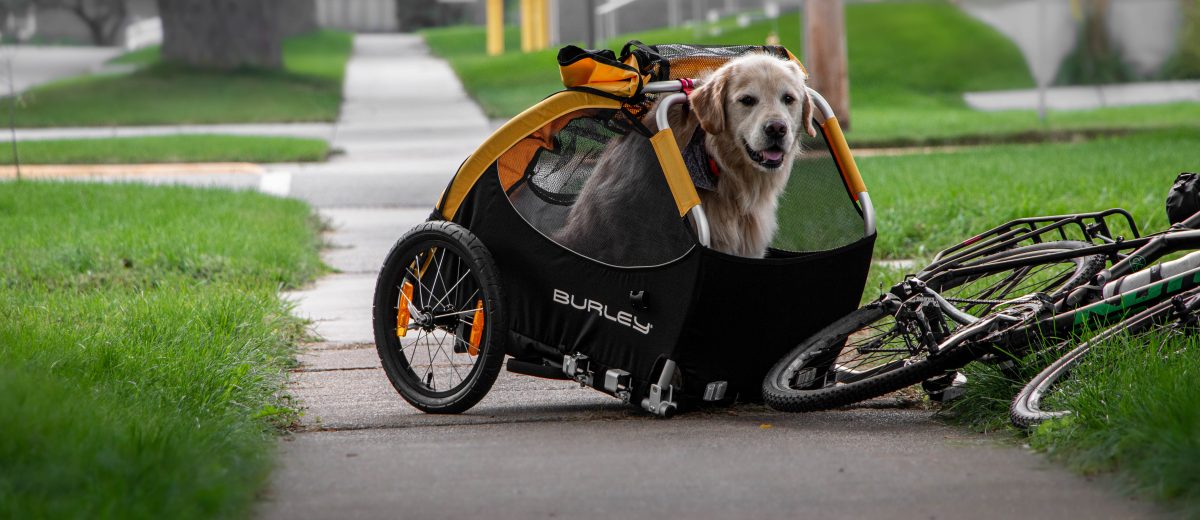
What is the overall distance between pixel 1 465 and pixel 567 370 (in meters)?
2.05

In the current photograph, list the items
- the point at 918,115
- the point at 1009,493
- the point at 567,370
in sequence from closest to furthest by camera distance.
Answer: the point at 1009,493
the point at 567,370
the point at 918,115

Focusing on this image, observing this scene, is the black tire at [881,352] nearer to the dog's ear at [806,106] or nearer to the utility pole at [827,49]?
the dog's ear at [806,106]

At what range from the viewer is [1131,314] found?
15.6 ft

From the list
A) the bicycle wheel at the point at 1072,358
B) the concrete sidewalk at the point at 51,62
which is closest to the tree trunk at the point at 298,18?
the concrete sidewalk at the point at 51,62

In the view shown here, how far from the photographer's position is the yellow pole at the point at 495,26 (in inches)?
1663

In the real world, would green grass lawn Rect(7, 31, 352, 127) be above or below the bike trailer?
below

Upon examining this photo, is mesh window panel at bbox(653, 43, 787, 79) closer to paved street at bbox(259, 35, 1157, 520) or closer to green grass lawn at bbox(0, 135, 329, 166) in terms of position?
paved street at bbox(259, 35, 1157, 520)

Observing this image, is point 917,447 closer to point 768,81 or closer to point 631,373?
point 631,373

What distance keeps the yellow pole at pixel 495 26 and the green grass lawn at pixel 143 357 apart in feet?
106

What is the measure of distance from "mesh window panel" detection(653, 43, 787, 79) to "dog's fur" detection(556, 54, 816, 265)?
11 cm

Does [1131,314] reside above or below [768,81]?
below

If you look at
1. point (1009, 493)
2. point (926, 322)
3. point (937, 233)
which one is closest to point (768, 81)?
point (926, 322)

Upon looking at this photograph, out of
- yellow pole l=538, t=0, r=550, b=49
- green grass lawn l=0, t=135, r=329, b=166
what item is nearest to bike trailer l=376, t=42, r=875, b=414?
green grass lawn l=0, t=135, r=329, b=166

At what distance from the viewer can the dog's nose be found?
5.06 meters
